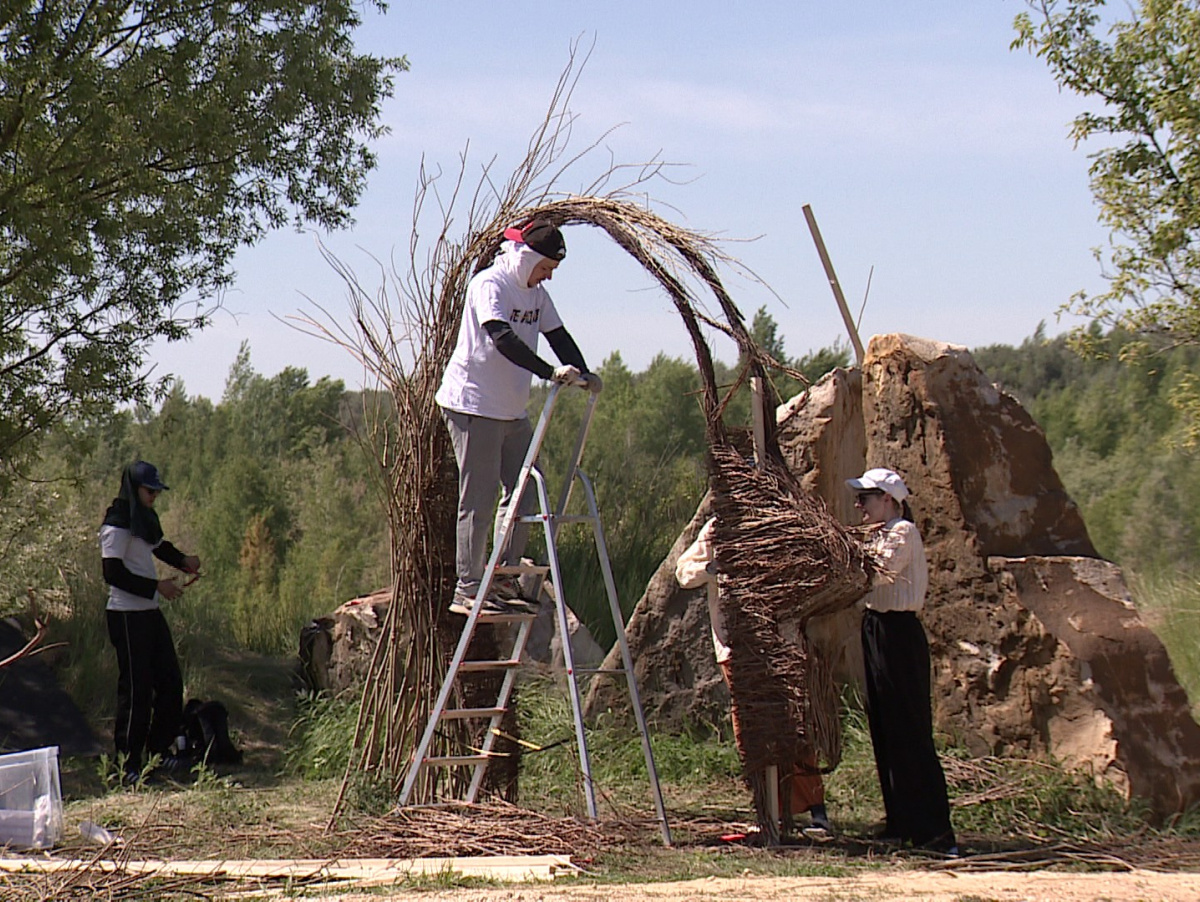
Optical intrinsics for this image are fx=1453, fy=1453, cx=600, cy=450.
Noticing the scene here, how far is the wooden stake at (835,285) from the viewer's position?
7.51 m

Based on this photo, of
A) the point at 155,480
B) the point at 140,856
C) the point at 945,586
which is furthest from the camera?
the point at 155,480

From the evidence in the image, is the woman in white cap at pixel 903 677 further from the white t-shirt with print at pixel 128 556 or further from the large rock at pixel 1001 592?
the white t-shirt with print at pixel 128 556

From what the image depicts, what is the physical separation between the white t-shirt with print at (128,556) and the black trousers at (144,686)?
0.05 metres

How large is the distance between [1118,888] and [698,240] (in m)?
2.92

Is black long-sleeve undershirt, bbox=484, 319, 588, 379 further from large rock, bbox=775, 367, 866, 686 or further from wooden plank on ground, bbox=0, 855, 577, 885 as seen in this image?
large rock, bbox=775, 367, 866, 686

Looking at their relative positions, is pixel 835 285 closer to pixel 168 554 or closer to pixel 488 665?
pixel 488 665

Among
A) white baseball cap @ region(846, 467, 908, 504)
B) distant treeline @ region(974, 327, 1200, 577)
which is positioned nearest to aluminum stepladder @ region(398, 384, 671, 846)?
white baseball cap @ region(846, 467, 908, 504)

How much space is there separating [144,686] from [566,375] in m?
3.72

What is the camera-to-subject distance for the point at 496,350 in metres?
6.02

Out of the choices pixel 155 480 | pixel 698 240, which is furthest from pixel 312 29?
pixel 698 240

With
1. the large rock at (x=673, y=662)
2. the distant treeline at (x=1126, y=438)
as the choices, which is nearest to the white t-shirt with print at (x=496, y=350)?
the large rock at (x=673, y=662)

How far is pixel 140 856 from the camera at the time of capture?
226 inches

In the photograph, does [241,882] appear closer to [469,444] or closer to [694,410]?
[469,444]

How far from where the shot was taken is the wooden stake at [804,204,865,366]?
7512mm
